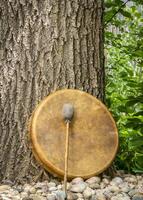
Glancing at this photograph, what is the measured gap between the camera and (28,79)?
2.85m

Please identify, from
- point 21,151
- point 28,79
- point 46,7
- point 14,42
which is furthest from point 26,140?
point 46,7

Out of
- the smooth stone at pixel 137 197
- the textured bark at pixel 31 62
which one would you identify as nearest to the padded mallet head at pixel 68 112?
the textured bark at pixel 31 62

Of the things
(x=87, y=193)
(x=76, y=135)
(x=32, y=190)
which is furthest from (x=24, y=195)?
(x=76, y=135)

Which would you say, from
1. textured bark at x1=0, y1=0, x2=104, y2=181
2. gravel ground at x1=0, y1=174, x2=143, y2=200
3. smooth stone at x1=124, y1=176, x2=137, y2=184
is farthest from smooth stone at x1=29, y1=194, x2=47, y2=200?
smooth stone at x1=124, y1=176, x2=137, y2=184

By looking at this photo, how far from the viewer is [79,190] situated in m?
2.60

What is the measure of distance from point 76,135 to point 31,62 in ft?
1.55

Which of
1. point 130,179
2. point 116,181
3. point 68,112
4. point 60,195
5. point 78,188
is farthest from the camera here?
point 130,179

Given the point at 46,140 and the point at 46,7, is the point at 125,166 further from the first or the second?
the point at 46,7

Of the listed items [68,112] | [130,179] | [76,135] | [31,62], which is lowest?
[130,179]

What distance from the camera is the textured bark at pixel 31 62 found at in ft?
9.30

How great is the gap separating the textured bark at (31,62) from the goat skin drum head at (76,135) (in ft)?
0.32

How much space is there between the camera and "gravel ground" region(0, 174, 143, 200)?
2.56 meters

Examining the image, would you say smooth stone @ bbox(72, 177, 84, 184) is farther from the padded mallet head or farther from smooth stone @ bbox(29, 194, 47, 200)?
the padded mallet head

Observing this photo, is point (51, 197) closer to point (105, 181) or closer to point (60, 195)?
point (60, 195)
